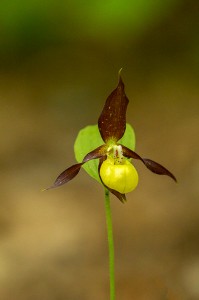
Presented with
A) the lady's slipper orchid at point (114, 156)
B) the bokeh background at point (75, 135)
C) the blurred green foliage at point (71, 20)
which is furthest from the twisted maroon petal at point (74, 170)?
the blurred green foliage at point (71, 20)

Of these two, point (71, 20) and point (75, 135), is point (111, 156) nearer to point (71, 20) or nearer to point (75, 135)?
point (75, 135)

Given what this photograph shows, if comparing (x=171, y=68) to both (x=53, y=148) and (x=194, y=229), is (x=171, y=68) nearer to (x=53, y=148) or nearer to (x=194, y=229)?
(x=53, y=148)

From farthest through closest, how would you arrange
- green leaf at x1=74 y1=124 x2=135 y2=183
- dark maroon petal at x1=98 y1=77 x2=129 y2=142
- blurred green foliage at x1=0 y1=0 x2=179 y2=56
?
blurred green foliage at x1=0 y1=0 x2=179 y2=56
green leaf at x1=74 y1=124 x2=135 y2=183
dark maroon petal at x1=98 y1=77 x2=129 y2=142

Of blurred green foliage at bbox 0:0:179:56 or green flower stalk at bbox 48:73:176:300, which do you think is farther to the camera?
blurred green foliage at bbox 0:0:179:56

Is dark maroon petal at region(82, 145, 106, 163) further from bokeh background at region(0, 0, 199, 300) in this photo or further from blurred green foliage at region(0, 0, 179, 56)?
blurred green foliage at region(0, 0, 179, 56)

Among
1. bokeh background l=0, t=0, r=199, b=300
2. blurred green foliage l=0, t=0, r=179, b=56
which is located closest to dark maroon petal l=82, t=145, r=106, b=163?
bokeh background l=0, t=0, r=199, b=300

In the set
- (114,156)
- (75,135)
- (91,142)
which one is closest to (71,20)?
(75,135)
